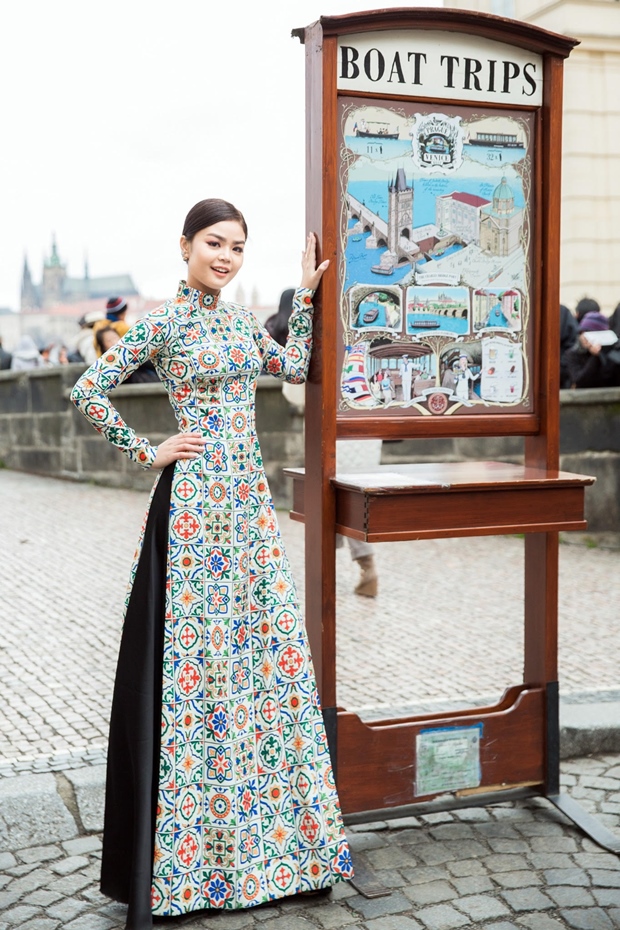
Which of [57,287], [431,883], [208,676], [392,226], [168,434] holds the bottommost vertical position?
[431,883]

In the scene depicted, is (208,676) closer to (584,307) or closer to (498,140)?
(498,140)

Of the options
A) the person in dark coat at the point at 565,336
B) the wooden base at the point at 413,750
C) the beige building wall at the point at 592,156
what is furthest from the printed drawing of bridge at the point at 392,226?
the beige building wall at the point at 592,156

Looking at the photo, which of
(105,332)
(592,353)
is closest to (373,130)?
(592,353)

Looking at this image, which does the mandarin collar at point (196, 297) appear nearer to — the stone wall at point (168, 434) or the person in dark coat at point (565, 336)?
the stone wall at point (168, 434)

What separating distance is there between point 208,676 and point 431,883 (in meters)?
0.96

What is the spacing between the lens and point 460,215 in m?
3.74

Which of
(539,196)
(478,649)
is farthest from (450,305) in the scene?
(478,649)

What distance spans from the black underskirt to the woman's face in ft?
1.84

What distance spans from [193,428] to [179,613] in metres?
0.55

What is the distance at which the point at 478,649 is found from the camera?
598 centimetres

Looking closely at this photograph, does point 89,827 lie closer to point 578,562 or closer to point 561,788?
point 561,788

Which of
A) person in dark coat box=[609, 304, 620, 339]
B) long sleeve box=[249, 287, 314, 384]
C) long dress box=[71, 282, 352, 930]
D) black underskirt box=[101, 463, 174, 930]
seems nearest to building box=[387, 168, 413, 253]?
long sleeve box=[249, 287, 314, 384]

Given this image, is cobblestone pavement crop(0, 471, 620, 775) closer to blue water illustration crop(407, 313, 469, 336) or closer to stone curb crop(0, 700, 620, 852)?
stone curb crop(0, 700, 620, 852)

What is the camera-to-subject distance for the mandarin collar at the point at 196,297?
3.44m
